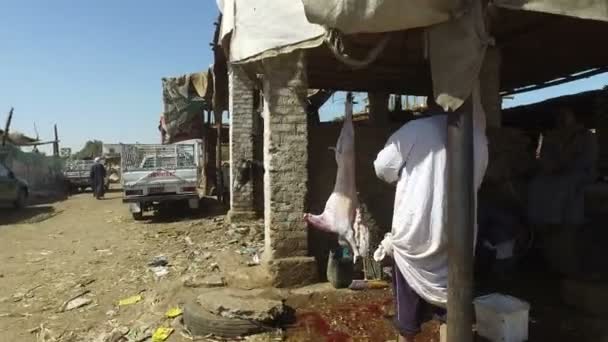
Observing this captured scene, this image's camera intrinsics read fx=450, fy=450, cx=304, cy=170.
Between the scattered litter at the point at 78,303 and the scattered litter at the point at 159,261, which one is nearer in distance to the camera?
the scattered litter at the point at 78,303

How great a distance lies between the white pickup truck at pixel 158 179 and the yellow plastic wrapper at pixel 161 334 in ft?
27.5

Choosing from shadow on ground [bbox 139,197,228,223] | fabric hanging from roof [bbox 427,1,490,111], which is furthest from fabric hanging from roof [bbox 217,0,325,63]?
shadow on ground [bbox 139,197,228,223]

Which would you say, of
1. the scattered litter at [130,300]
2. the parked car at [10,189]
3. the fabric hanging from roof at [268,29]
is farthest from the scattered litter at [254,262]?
the parked car at [10,189]

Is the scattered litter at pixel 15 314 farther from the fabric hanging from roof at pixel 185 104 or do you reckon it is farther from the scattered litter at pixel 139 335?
the fabric hanging from roof at pixel 185 104

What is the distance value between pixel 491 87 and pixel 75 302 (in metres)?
5.87

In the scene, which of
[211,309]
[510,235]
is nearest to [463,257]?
[510,235]

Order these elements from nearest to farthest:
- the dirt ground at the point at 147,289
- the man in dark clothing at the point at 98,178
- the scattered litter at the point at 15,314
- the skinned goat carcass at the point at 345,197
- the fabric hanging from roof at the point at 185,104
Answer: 1. the dirt ground at the point at 147,289
2. the skinned goat carcass at the point at 345,197
3. the scattered litter at the point at 15,314
4. the fabric hanging from roof at the point at 185,104
5. the man in dark clothing at the point at 98,178

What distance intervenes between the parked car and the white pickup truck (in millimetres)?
4345

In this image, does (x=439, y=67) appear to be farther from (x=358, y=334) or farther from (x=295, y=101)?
(x=295, y=101)

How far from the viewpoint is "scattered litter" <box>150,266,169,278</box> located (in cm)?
684

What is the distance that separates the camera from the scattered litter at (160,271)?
6838mm

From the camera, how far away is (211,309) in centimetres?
421

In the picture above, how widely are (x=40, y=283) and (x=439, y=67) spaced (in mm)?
7178

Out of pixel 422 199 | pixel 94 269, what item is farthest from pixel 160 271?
pixel 422 199
